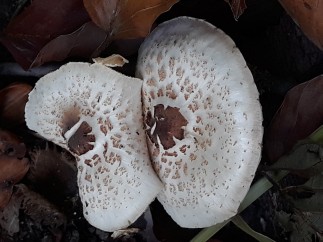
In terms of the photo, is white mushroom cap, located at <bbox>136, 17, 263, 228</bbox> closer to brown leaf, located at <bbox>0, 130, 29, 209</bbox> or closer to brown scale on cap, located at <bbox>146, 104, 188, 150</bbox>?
brown scale on cap, located at <bbox>146, 104, 188, 150</bbox>

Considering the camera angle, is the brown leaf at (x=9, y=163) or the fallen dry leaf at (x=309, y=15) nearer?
the fallen dry leaf at (x=309, y=15)

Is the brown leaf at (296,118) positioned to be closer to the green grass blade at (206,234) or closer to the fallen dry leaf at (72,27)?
the green grass blade at (206,234)

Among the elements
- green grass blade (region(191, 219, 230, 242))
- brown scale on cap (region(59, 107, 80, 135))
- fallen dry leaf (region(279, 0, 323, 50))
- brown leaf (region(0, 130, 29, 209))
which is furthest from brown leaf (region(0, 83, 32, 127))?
fallen dry leaf (region(279, 0, 323, 50))

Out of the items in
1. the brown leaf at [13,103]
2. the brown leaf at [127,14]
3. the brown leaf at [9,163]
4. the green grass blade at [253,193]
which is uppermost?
the brown leaf at [127,14]

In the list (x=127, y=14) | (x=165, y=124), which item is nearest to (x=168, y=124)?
(x=165, y=124)

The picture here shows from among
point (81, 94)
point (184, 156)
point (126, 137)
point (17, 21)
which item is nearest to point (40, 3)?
point (17, 21)

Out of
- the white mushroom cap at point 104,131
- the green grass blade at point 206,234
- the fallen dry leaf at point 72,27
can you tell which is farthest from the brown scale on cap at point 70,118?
the green grass blade at point 206,234

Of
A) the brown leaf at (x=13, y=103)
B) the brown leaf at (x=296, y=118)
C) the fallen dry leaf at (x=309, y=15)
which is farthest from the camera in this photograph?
the brown leaf at (x=13, y=103)
